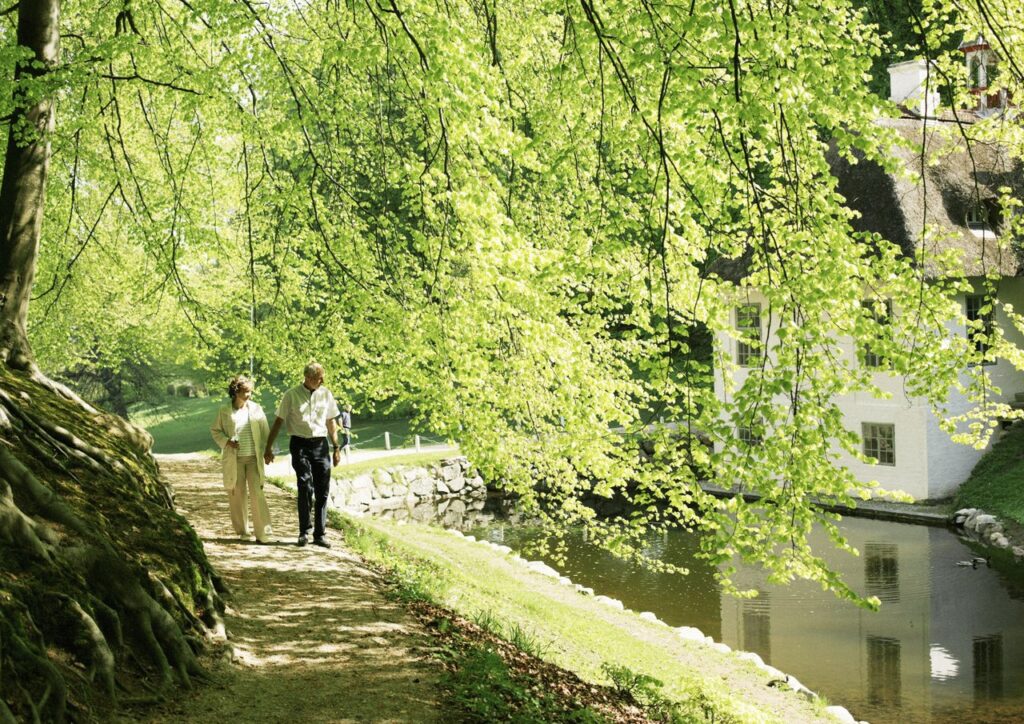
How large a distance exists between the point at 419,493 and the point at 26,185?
18.1 meters

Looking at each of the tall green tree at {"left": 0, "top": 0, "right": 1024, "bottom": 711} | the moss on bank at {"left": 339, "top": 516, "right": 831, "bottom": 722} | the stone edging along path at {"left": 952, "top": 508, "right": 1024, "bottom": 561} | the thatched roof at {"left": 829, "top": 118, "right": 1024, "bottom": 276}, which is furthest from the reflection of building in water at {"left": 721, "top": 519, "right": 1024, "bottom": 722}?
the thatched roof at {"left": 829, "top": 118, "right": 1024, "bottom": 276}

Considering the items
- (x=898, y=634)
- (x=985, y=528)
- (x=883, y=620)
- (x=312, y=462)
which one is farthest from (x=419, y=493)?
(x=312, y=462)

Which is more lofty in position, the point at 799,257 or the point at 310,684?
the point at 799,257

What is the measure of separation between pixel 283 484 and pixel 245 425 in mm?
8377

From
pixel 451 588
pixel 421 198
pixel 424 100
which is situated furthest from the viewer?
pixel 451 588

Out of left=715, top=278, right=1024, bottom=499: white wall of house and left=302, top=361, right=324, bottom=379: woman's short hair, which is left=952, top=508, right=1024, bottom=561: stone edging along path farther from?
left=302, top=361, right=324, bottom=379: woman's short hair

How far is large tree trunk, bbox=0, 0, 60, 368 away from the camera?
31.8ft

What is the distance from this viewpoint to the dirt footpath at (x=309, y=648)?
5.64m

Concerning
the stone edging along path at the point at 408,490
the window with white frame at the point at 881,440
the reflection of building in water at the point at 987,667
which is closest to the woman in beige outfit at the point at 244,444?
the reflection of building in water at the point at 987,667

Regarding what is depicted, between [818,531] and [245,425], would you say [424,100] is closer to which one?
[245,425]

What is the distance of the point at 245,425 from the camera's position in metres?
9.94

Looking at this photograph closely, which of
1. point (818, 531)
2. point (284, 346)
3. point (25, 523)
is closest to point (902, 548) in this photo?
point (818, 531)

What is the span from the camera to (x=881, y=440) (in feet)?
83.7

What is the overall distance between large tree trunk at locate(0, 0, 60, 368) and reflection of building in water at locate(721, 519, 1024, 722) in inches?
408
